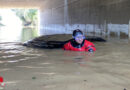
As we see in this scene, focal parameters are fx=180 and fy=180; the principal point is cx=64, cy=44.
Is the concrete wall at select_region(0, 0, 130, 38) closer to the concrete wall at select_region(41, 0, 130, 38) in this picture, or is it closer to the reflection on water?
the concrete wall at select_region(41, 0, 130, 38)

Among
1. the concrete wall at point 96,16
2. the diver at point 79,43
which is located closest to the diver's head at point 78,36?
the diver at point 79,43

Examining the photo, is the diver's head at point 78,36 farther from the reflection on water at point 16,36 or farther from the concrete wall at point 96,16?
the reflection on water at point 16,36

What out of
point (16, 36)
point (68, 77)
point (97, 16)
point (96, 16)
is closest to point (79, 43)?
point (68, 77)

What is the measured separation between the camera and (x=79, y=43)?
5785 millimetres

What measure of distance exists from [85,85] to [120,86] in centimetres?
53

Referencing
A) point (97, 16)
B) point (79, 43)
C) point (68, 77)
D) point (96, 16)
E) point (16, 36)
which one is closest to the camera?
point (68, 77)

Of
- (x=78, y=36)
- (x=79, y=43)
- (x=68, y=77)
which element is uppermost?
(x=78, y=36)

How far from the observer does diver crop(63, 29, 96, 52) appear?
5.57 meters

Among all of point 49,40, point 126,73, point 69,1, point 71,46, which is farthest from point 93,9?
point 126,73

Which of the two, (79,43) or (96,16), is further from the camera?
(96,16)

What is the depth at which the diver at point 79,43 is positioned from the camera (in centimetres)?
557

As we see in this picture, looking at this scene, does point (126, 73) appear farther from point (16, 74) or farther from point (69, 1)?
point (69, 1)

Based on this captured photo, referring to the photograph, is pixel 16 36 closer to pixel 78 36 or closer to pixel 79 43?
pixel 79 43

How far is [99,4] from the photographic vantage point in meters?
13.0
